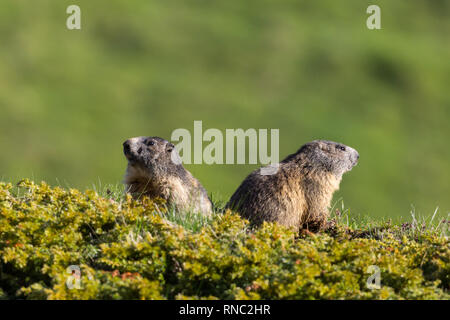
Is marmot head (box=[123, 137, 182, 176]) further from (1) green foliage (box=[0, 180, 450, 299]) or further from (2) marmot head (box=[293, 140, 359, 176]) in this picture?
(1) green foliage (box=[0, 180, 450, 299])

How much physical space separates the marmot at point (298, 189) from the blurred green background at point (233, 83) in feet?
128

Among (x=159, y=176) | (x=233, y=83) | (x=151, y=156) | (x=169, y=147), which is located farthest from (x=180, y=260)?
(x=233, y=83)

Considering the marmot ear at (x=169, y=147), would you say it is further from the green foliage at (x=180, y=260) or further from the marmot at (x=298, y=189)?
the green foliage at (x=180, y=260)

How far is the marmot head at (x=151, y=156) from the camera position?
486 inches

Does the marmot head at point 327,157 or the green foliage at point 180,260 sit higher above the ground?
the marmot head at point 327,157

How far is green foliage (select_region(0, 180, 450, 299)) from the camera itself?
7957mm

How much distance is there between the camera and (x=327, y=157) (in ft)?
41.9

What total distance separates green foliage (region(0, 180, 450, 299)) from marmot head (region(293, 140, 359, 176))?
3.22m

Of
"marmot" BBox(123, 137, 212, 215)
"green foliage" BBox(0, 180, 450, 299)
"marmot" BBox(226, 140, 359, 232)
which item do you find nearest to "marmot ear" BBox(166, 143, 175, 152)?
"marmot" BBox(123, 137, 212, 215)

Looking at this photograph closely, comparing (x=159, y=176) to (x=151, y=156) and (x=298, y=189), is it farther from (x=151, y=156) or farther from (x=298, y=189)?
(x=298, y=189)

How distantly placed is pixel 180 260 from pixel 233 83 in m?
63.1

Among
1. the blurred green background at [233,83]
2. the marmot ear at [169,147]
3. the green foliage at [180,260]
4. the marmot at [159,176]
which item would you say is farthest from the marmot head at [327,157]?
the blurred green background at [233,83]
